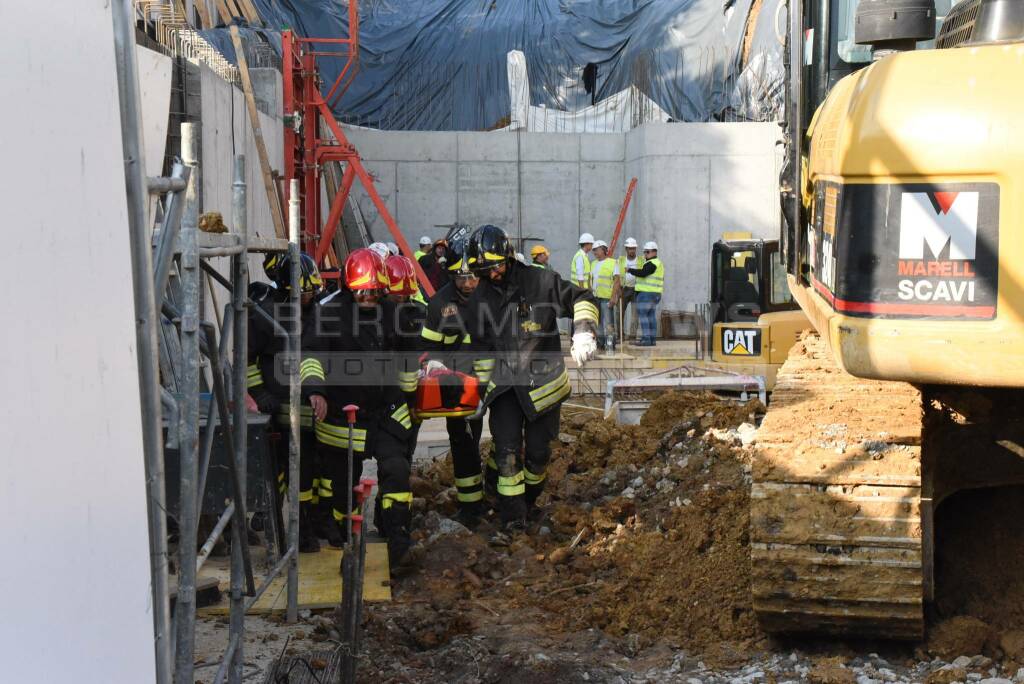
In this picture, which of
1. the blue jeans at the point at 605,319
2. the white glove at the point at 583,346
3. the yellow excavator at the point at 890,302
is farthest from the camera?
the blue jeans at the point at 605,319

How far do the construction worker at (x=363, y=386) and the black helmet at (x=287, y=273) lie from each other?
0.80 feet

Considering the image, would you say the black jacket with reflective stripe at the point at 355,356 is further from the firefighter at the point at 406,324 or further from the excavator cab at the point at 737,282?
the excavator cab at the point at 737,282

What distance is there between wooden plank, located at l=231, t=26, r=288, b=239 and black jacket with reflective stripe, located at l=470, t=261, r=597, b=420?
7553 millimetres

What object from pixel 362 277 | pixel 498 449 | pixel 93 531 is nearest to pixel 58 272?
pixel 93 531

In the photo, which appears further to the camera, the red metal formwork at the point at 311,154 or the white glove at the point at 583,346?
the red metal formwork at the point at 311,154

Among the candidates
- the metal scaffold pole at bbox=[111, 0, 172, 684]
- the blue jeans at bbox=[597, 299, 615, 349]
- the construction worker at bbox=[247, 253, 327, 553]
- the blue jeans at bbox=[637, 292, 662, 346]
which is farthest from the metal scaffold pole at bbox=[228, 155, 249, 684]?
the blue jeans at bbox=[637, 292, 662, 346]

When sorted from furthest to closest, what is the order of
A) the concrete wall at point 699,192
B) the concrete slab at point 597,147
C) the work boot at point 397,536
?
the concrete slab at point 597,147 → the concrete wall at point 699,192 → the work boot at point 397,536

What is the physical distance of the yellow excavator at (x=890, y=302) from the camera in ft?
12.4

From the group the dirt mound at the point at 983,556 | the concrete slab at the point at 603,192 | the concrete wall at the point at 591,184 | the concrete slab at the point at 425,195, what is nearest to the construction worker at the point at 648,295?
the concrete wall at the point at 591,184

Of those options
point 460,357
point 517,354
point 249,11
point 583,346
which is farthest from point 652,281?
point 583,346

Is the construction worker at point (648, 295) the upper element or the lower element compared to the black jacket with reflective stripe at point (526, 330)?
lower

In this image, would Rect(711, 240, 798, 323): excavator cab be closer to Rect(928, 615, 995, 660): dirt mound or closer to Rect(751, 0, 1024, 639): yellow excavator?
Rect(751, 0, 1024, 639): yellow excavator

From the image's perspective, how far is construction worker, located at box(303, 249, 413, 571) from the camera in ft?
23.5

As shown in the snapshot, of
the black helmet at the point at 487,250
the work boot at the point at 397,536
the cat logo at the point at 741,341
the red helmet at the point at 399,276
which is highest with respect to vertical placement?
the black helmet at the point at 487,250
